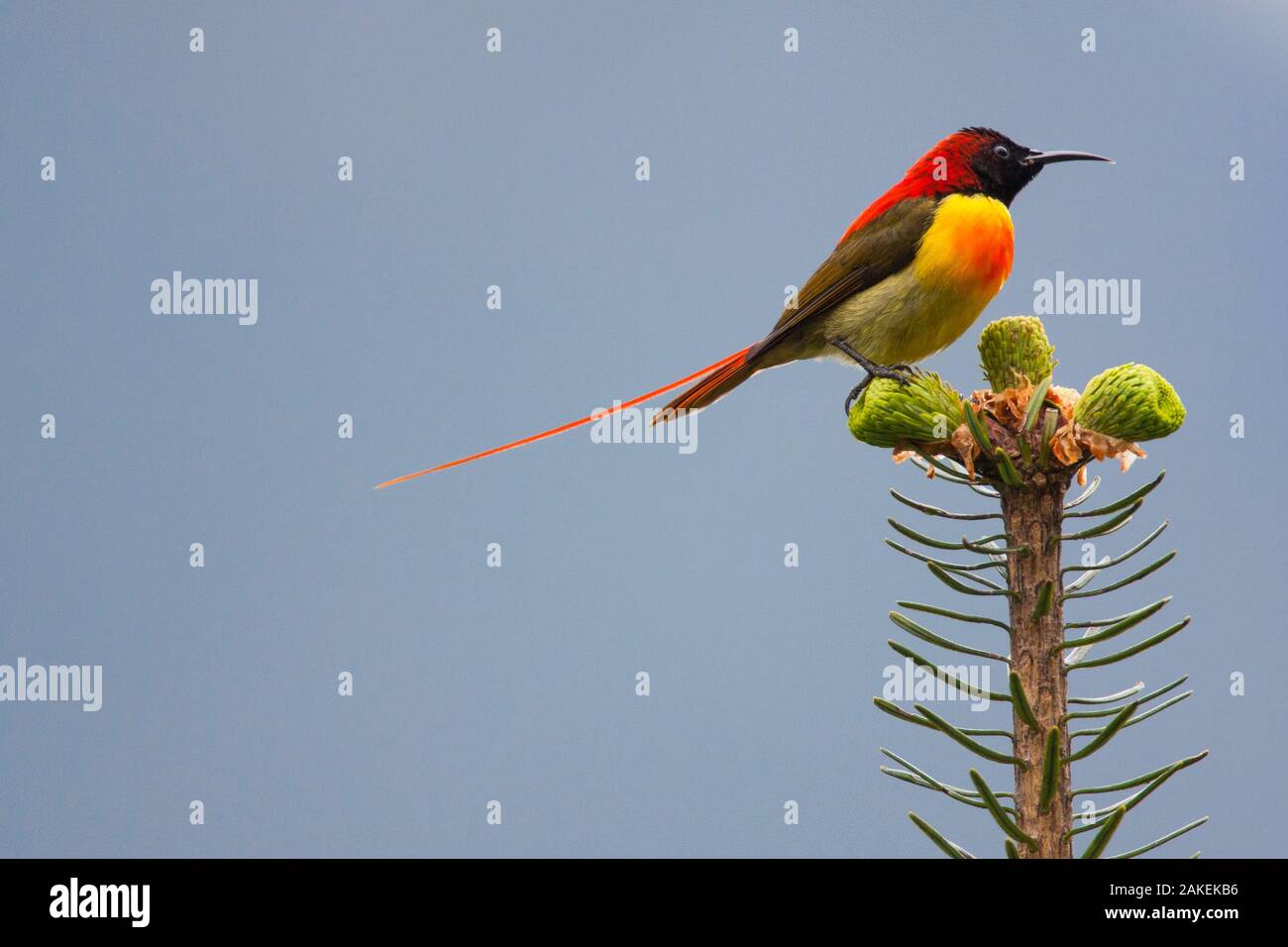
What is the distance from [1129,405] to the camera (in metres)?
1.83

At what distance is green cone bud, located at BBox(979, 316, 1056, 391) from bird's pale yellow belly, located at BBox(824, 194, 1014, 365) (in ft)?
5.64

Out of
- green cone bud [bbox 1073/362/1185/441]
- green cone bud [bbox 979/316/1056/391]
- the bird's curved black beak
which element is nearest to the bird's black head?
the bird's curved black beak

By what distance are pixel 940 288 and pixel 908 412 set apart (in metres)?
1.91

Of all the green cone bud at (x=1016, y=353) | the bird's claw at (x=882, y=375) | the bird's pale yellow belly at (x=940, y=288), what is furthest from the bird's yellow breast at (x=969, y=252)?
the green cone bud at (x=1016, y=353)

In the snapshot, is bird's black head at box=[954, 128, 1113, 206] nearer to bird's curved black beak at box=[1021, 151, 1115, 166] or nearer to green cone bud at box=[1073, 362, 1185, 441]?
bird's curved black beak at box=[1021, 151, 1115, 166]

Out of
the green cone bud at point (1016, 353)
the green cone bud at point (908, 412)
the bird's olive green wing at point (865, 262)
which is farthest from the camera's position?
the bird's olive green wing at point (865, 262)

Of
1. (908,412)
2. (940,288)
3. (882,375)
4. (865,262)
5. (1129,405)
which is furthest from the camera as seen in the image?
(865,262)

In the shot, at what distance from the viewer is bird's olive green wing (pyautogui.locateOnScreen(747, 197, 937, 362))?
3.94 m

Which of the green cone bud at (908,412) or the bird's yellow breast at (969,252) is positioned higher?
the bird's yellow breast at (969,252)

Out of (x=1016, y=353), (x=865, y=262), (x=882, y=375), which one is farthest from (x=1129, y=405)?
(x=865, y=262)

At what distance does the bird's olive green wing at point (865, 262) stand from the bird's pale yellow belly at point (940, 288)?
0.04 metres

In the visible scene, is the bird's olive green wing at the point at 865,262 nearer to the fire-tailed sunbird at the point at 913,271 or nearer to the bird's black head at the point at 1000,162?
the fire-tailed sunbird at the point at 913,271

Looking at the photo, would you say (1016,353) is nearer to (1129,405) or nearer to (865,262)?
(1129,405)

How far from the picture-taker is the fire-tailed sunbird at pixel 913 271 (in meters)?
3.82
